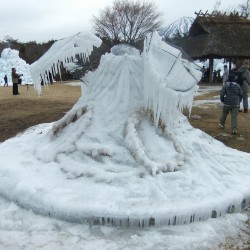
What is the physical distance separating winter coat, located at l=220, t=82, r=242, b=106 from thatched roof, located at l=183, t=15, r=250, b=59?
16.4m

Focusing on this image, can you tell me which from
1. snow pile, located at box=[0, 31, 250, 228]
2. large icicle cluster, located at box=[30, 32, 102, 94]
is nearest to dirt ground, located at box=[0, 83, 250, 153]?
snow pile, located at box=[0, 31, 250, 228]

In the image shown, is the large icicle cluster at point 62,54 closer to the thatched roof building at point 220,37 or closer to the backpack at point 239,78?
the backpack at point 239,78

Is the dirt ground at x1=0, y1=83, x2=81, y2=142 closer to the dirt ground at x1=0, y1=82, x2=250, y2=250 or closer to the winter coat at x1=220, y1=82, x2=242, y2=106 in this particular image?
the dirt ground at x1=0, y1=82, x2=250, y2=250

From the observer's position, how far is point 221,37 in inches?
969

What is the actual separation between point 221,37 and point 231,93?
17677mm

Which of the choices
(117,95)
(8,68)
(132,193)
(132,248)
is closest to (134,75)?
(117,95)

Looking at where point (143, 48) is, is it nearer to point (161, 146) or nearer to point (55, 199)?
point (161, 146)

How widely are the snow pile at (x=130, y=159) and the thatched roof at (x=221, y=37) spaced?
19.5 meters

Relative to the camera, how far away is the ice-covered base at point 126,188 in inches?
155

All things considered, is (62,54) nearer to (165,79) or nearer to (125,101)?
(125,101)

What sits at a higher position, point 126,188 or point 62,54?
point 62,54

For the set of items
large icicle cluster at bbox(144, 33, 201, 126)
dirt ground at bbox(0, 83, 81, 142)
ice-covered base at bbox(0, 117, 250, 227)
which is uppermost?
large icicle cluster at bbox(144, 33, 201, 126)

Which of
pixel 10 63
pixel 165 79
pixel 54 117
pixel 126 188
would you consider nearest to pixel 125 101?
pixel 165 79

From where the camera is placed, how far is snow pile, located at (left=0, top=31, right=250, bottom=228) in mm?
4047
